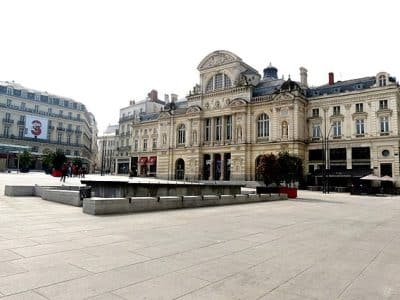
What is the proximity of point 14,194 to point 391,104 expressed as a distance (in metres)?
47.2

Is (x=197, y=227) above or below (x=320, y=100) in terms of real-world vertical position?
below

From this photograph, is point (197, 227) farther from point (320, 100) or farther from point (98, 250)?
point (320, 100)

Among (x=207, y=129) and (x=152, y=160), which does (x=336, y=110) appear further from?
(x=152, y=160)

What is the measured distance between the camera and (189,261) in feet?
19.1

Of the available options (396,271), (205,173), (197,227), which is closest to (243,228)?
(197,227)

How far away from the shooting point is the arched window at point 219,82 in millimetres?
62450

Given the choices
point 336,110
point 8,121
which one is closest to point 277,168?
point 336,110

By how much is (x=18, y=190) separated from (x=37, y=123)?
6613cm

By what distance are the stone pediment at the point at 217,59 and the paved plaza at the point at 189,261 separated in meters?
55.5

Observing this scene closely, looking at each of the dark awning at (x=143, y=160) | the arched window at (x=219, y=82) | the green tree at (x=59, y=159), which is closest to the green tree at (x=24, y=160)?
the green tree at (x=59, y=159)

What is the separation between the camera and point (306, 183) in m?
48.8

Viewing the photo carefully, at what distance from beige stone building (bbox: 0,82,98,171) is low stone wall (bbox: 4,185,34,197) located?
5536cm

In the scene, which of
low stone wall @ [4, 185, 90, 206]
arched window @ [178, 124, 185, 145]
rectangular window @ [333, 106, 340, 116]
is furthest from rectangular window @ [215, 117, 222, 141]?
low stone wall @ [4, 185, 90, 206]

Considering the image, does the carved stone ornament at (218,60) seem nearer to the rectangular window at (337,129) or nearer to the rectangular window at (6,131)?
the rectangular window at (337,129)
